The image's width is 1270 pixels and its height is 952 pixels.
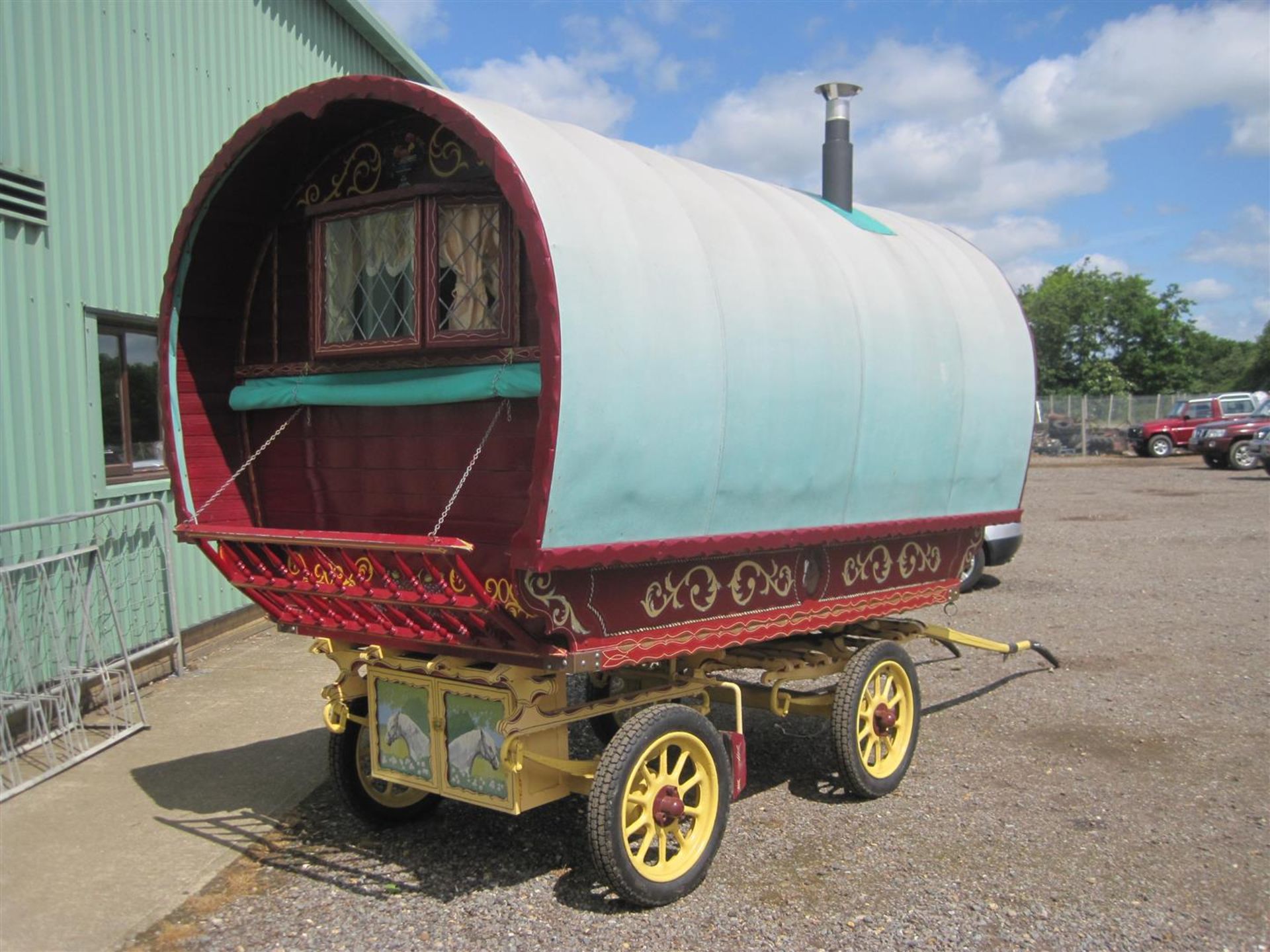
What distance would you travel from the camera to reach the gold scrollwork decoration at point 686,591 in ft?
14.0

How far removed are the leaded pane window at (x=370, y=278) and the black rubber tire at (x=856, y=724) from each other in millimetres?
2596

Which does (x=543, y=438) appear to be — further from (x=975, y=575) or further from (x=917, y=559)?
(x=975, y=575)

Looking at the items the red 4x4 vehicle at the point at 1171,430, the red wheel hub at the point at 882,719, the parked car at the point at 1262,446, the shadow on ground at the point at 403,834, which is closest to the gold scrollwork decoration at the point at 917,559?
the red wheel hub at the point at 882,719

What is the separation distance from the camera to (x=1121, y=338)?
2126 inches

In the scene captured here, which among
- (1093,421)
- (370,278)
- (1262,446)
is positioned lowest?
(1262,446)

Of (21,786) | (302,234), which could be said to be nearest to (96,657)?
(21,786)

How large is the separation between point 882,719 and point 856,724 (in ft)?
1.02

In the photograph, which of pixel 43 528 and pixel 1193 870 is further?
pixel 43 528

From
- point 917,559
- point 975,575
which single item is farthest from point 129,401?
point 975,575

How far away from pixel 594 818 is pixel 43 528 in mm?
4179

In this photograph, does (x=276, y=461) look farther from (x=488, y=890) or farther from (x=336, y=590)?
(x=488, y=890)

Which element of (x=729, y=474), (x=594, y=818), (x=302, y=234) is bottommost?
(x=594, y=818)

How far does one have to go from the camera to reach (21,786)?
17.5ft

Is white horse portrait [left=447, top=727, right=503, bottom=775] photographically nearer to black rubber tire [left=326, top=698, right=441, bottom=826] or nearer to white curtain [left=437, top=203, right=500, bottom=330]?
black rubber tire [left=326, top=698, right=441, bottom=826]
